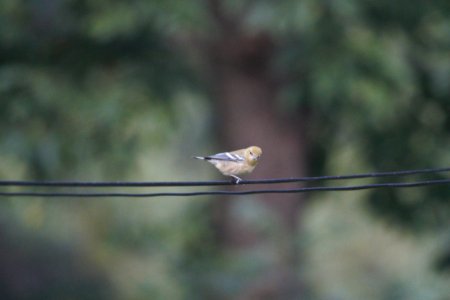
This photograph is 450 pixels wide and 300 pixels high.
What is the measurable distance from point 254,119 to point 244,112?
6.4 inches

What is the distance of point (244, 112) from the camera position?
14.3 m

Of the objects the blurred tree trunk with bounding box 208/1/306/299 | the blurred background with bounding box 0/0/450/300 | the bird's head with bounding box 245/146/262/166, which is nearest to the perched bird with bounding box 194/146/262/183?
the bird's head with bounding box 245/146/262/166

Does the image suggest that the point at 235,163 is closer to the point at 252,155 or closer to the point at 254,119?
the point at 252,155

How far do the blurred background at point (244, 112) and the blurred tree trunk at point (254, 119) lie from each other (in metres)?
0.02

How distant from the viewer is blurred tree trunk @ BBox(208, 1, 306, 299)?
13.7 metres

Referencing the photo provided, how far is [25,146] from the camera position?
12.5 metres

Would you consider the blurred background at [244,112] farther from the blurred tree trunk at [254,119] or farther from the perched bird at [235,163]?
the perched bird at [235,163]

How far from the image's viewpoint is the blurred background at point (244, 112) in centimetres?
1226

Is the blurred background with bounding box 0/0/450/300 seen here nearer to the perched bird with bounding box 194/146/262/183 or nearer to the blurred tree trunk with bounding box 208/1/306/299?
the blurred tree trunk with bounding box 208/1/306/299

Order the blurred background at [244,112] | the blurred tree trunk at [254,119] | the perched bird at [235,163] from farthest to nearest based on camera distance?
the blurred tree trunk at [254,119] → the blurred background at [244,112] → the perched bird at [235,163]

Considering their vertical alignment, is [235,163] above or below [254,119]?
below

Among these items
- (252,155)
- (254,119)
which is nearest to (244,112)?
(254,119)

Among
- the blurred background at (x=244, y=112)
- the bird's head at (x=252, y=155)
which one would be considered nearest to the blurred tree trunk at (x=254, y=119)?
the blurred background at (x=244, y=112)

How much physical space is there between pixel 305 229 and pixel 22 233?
27.4 ft
